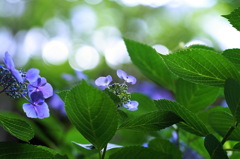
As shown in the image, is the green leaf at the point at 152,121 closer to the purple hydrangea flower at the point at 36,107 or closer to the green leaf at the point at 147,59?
the purple hydrangea flower at the point at 36,107

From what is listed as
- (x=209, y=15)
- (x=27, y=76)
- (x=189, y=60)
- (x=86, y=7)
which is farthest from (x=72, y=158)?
(x=86, y=7)

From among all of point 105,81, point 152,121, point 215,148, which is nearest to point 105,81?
point 105,81

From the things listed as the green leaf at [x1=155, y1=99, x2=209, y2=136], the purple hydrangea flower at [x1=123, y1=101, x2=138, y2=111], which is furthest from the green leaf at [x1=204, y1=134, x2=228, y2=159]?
the purple hydrangea flower at [x1=123, y1=101, x2=138, y2=111]

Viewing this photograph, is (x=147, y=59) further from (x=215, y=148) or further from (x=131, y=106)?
(x=215, y=148)

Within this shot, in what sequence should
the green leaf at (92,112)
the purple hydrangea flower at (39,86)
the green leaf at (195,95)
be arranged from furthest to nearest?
1. the green leaf at (195,95)
2. the purple hydrangea flower at (39,86)
3. the green leaf at (92,112)

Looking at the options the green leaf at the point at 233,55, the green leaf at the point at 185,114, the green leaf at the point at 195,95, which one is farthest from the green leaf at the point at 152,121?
the green leaf at the point at 195,95

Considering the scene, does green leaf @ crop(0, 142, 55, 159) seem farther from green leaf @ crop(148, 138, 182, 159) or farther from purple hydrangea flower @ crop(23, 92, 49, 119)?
green leaf @ crop(148, 138, 182, 159)
